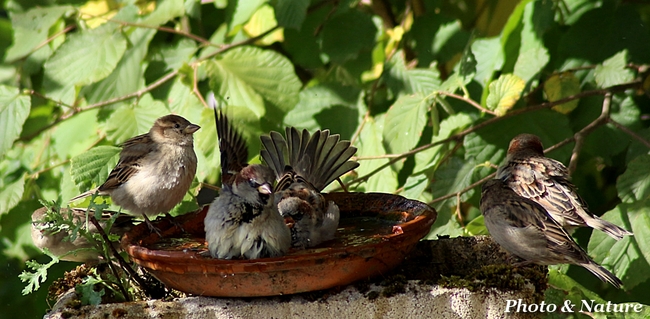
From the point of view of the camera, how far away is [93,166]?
3852mm

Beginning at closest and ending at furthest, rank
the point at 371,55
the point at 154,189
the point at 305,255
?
the point at 305,255
the point at 154,189
the point at 371,55

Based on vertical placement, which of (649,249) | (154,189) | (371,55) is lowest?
(649,249)

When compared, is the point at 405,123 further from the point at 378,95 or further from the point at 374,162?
the point at 378,95

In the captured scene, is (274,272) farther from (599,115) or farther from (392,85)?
(599,115)

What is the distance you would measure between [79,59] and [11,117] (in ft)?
2.10

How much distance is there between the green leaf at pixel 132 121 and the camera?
4184mm

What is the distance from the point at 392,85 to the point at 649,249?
5.96 ft

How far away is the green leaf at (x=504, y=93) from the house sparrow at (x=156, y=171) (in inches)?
65.1

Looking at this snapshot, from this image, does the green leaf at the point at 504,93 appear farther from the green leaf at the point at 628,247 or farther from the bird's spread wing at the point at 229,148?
the bird's spread wing at the point at 229,148

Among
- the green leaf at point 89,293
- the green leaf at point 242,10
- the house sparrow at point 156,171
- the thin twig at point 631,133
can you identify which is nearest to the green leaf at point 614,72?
the thin twig at point 631,133

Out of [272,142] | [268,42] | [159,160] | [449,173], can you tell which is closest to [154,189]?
[159,160]

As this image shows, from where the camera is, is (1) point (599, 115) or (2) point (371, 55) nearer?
(1) point (599, 115)

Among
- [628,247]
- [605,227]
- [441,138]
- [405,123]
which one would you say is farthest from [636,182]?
[405,123]

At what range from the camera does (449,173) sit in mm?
4176
